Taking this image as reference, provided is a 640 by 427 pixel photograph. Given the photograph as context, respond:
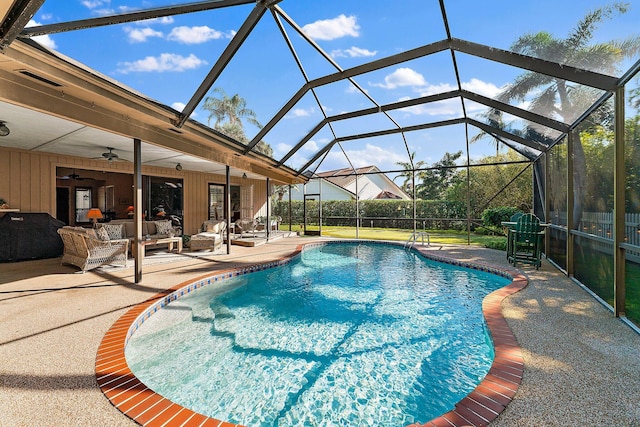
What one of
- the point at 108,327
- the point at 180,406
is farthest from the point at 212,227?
the point at 180,406

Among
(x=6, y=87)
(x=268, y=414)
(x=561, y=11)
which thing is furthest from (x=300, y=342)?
(x=561, y=11)

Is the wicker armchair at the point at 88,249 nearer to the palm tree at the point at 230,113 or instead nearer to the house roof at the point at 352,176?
the house roof at the point at 352,176

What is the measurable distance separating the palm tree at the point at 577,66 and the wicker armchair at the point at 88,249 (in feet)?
27.1

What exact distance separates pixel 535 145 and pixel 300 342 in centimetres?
793

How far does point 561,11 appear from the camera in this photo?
3453 mm

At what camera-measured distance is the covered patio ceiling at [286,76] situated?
3387mm

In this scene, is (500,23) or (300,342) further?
(500,23)

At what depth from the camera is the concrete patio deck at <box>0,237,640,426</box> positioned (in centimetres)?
198

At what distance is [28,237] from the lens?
281 inches

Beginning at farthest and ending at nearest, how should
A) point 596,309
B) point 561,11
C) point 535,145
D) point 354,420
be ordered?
point 535,145, point 596,309, point 561,11, point 354,420

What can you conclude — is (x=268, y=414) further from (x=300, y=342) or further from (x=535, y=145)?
(x=535, y=145)

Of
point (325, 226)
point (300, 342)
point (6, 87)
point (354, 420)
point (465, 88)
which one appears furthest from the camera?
point (325, 226)

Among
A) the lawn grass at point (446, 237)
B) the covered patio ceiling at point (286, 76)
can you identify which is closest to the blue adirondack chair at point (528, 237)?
the covered patio ceiling at point (286, 76)

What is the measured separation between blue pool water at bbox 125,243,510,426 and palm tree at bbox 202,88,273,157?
2201 centimetres
